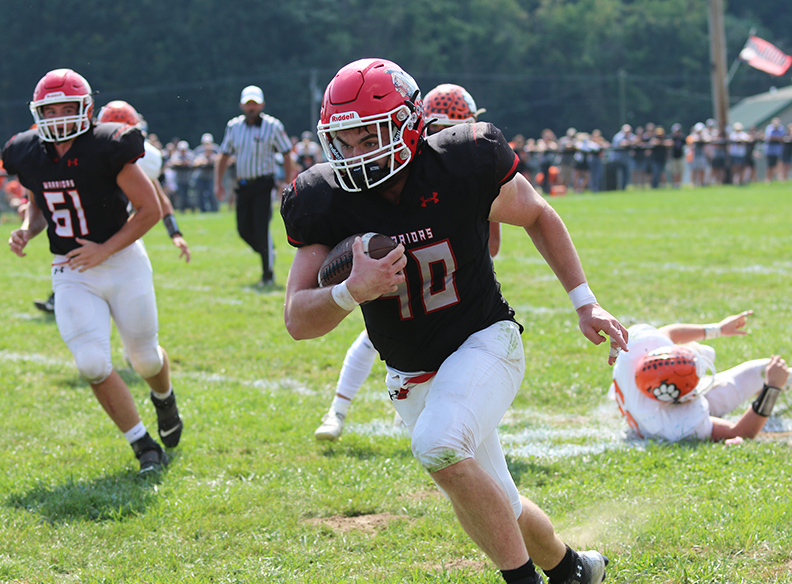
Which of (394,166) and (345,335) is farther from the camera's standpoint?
(345,335)

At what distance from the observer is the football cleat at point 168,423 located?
446cm

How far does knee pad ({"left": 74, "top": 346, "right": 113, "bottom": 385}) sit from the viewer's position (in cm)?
411

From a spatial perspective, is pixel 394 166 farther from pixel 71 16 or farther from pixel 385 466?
pixel 71 16

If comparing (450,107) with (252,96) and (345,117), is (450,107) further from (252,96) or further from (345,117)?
(252,96)

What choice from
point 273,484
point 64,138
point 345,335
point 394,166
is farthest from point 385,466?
point 345,335

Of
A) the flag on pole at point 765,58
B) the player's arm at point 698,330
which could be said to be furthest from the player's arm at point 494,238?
the flag on pole at point 765,58

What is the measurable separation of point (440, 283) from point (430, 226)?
0.63 ft

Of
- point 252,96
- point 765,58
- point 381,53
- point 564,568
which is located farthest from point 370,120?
point 381,53

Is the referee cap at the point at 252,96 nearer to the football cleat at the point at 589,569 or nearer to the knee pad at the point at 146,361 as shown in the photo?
the knee pad at the point at 146,361

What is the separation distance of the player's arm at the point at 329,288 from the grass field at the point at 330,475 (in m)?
1.03

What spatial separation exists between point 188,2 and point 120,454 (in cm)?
3876

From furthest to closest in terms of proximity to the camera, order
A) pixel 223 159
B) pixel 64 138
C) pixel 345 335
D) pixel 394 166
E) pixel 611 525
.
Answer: pixel 223 159 → pixel 345 335 → pixel 64 138 → pixel 611 525 → pixel 394 166

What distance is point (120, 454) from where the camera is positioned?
4430 mm

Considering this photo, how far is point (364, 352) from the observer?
459 cm
